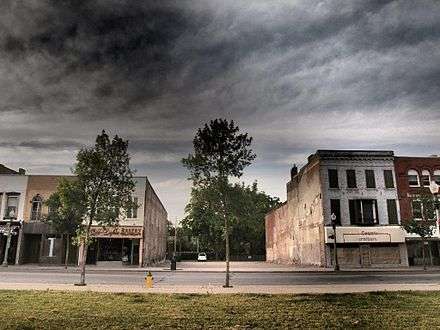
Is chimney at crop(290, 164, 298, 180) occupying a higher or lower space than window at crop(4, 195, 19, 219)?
higher

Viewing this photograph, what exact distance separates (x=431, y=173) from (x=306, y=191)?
42.7 feet

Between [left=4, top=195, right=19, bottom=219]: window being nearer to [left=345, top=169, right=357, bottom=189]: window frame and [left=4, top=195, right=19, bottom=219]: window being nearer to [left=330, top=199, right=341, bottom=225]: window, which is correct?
[left=330, top=199, right=341, bottom=225]: window

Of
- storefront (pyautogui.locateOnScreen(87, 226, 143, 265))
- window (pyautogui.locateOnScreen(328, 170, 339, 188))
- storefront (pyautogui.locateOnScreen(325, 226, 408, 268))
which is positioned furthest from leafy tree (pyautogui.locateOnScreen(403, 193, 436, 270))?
storefront (pyautogui.locateOnScreen(87, 226, 143, 265))

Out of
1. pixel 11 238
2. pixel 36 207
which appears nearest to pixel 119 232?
pixel 36 207

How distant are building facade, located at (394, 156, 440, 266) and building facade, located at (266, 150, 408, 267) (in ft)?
2.67

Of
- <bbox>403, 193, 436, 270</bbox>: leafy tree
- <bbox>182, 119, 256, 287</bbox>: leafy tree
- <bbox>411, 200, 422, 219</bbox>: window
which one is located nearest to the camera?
<bbox>182, 119, 256, 287</bbox>: leafy tree

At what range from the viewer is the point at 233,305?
12422mm

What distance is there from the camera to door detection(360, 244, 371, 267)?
128 feet

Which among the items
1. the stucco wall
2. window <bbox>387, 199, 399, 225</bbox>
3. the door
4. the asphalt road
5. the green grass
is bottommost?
the green grass

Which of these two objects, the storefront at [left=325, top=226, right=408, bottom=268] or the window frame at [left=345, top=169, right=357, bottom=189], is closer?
the storefront at [left=325, top=226, right=408, bottom=268]

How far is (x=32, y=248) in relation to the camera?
43156mm

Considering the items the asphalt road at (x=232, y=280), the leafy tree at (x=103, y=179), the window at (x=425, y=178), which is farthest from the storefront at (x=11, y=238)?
the window at (x=425, y=178)

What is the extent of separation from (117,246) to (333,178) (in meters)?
23.7

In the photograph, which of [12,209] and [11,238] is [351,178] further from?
[11,238]
